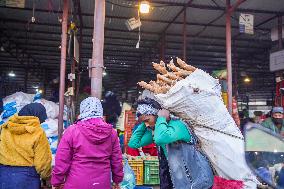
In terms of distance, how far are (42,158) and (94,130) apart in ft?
3.21

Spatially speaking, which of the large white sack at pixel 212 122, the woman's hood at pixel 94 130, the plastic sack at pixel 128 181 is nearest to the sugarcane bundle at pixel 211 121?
the large white sack at pixel 212 122

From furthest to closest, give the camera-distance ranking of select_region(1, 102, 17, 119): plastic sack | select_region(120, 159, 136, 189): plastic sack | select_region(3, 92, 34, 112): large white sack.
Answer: select_region(3, 92, 34, 112): large white sack, select_region(1, 102, 17, 119): plastic sack, select_region(120, 159, 136, 189): plastic sack

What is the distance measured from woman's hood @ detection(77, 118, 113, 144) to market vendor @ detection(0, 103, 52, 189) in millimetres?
825

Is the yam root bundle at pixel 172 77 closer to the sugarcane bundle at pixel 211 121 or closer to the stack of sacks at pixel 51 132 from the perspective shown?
the sugarcane bundle at pixel 211 121

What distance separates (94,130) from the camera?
3297 mm

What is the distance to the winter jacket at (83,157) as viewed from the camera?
3.26 metres

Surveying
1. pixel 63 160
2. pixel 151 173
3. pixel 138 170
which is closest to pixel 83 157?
pixel 63 160

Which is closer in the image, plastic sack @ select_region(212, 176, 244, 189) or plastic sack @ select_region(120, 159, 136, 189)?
plastic sack @ select_region(212, 176, 244, 189)

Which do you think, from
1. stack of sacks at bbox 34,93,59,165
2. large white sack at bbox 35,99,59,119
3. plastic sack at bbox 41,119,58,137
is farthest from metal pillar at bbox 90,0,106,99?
large white sack at bbox 35,99,59,119

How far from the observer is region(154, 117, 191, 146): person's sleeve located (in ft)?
9.46

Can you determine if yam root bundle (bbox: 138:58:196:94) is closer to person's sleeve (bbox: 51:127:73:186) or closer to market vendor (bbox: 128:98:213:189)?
market vendor (bbox: 128:98:213:189)

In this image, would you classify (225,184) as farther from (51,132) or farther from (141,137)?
(51,132)

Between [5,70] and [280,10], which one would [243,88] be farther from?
[5,70]

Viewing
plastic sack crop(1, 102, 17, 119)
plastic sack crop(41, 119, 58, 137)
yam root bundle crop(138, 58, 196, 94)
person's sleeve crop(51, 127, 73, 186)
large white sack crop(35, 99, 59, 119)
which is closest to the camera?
yam root bundle crop(138, 58, 196, 94)
